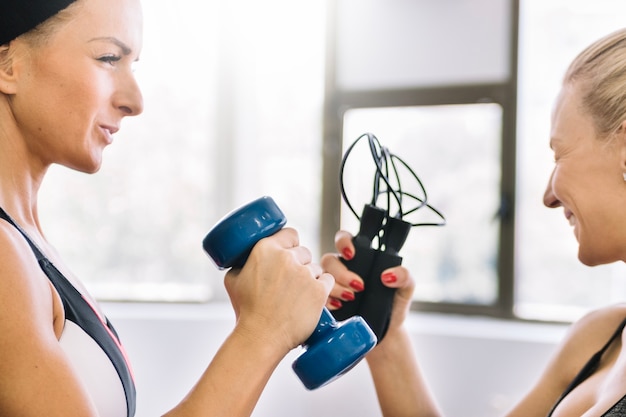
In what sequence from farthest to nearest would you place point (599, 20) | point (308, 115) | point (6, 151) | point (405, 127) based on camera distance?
point (308, 115)
point (405, 127)
point (599, 20)
point (6, 151)

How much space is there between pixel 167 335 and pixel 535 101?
77.6 inches

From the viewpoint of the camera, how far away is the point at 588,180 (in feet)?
3.33

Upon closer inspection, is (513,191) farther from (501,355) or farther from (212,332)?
(212,332)

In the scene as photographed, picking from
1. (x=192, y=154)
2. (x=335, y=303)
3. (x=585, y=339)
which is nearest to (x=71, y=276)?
(x=335, y=303)

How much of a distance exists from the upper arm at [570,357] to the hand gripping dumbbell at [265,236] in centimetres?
57

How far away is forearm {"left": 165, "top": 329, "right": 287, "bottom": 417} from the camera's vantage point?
0.70 metres

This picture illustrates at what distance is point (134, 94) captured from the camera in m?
0.92

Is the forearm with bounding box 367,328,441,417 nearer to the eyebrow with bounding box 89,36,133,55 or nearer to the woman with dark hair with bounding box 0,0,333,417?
the woman with dark hair with bounding box 0,0,333,417

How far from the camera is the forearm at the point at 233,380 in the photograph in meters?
0.70

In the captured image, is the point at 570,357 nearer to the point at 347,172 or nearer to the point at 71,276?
the point at 71,276

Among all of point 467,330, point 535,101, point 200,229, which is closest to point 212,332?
point 200,229

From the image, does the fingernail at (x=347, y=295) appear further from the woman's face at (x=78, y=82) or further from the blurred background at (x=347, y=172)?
the blurred background at (x=347, y=172)

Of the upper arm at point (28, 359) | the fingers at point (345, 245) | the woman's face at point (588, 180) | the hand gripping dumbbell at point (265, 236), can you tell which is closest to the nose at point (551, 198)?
the woman's face at point (588, 180)

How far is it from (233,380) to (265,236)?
197 mm
